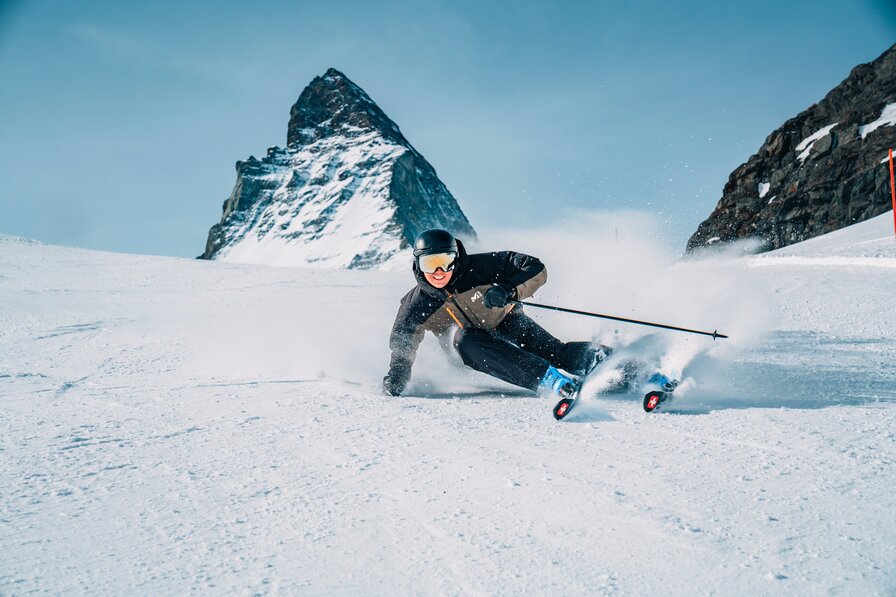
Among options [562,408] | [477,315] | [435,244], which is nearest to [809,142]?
[477,315]

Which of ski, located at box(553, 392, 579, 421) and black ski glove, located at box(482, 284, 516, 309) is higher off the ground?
black ski glove, located at box(482, 284, 516, 309)

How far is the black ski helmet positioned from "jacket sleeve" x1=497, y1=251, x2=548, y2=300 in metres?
0.46

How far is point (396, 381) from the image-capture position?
12.4 ft

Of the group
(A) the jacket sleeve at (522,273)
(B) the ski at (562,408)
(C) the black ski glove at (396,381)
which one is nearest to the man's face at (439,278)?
(A) the jacket sleeve at (522,273)

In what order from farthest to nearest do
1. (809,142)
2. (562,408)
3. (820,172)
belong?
(809,142) < (820,172) < (562,408)

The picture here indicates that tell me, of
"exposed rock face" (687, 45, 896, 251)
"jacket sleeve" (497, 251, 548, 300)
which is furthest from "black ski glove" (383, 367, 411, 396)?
"exposed rock face" (687, 45, 896, 251)

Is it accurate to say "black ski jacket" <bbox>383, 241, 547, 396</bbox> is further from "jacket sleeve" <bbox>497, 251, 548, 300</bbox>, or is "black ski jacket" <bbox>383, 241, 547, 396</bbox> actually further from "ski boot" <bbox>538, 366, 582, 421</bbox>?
"ski boot" <bbox>538, 366, 582, 421</bbox>

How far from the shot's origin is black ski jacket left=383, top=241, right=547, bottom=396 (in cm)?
388

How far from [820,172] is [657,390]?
3399 centimetres

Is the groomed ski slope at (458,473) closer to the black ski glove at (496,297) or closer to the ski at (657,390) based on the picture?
the ski at (657,390)

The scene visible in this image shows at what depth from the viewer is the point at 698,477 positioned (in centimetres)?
187

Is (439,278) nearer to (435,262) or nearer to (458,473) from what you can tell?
(435,262)

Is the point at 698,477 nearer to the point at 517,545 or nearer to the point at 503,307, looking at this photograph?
the point at 517,545

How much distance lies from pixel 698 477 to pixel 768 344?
3.68 m
